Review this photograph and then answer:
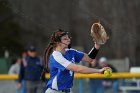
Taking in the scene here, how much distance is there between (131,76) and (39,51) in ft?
72.9

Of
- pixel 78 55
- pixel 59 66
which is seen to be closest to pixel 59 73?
pixel 59 66

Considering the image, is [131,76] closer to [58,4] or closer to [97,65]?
[97,65]

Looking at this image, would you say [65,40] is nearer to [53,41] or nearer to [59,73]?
[53,41]

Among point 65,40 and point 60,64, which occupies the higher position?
point 65,40

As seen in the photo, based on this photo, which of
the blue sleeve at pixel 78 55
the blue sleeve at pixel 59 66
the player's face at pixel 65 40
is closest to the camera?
the blue sleeve at pixel 59 66

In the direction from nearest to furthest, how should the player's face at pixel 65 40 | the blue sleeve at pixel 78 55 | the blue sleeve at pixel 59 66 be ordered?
the blue sleeve at pixel 59 66
the player's face at pixel 65 40
the blue sleeve at pixel 78 55

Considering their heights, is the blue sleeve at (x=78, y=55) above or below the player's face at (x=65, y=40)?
below

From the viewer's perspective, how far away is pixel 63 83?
789 cm

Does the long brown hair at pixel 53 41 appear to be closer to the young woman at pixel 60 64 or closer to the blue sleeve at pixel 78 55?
the young woman at pixel 60 64

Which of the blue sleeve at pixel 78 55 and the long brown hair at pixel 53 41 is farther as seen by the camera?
the blue sleeve at pixel 78 55

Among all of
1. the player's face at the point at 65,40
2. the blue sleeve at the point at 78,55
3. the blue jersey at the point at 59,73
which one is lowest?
the blue jersey at the point at 59,73

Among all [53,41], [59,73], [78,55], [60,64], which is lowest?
[59,73]

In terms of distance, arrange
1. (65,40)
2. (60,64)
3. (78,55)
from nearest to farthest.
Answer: (60,64)
(65,40)
(78,55)

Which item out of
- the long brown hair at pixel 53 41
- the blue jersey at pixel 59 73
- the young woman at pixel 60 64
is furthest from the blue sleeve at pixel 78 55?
the long brown hair at pixel 53 41
